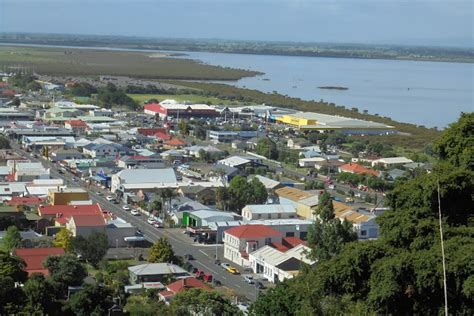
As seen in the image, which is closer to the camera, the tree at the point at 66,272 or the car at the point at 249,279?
the tree at the point at 66,272

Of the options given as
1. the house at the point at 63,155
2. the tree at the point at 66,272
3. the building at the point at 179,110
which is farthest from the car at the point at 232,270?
the building at the point at 179,110

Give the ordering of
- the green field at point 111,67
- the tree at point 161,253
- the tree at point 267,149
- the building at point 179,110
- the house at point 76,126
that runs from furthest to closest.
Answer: the green field at point 111,67, the building at point 179,110, the house at point 76,126, the tree at point 267,149, the tree at point 161,253

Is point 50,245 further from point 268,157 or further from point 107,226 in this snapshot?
point 268,157

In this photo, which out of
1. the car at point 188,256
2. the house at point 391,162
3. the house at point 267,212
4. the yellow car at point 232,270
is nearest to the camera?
the yellow car at point 232,270

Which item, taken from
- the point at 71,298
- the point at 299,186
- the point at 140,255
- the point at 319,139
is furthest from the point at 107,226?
the point at 319,139

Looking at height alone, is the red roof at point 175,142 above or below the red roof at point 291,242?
below

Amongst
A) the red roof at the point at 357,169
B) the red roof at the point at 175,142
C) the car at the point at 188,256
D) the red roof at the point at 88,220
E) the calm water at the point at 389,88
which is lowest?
the calm water at the point at 389,88

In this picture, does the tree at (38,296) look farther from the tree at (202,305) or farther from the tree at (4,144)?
the tree at (4,144)

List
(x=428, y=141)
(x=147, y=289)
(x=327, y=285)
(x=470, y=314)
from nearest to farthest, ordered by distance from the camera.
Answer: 1. (x=470, y=314)
2. (x=327, y=285)
3. (x=147, y=289)
4. (x=428, y=141)
